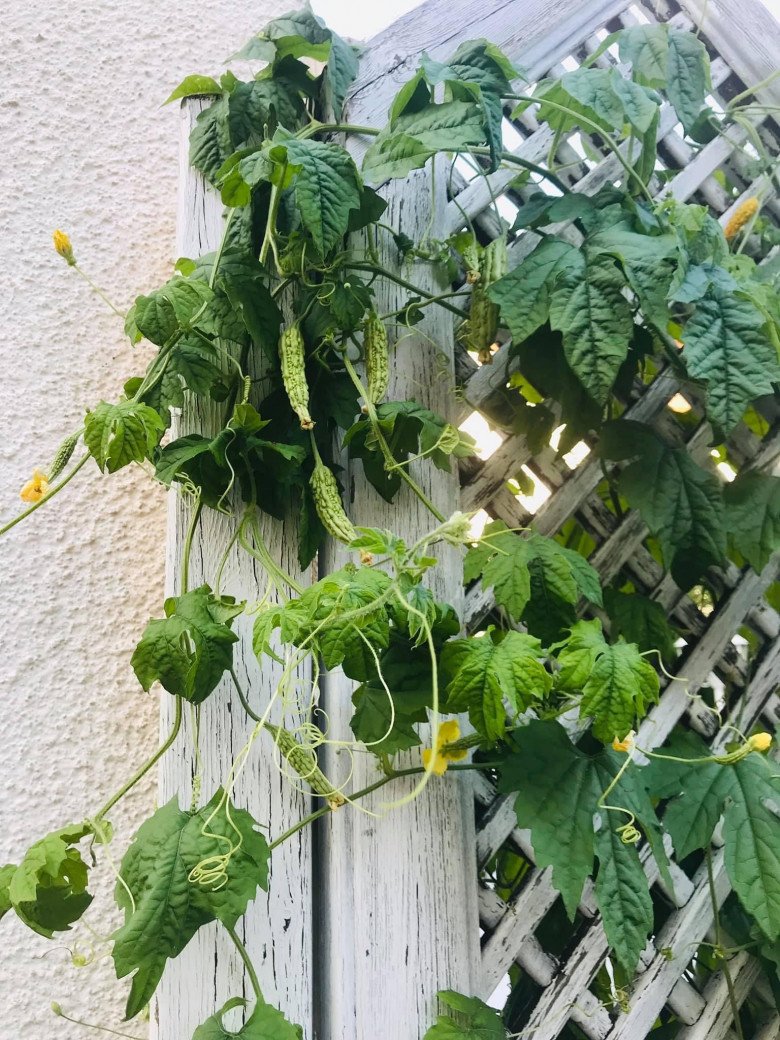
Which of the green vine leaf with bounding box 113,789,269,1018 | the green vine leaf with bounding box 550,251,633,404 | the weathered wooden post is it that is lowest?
the weathered wooden post

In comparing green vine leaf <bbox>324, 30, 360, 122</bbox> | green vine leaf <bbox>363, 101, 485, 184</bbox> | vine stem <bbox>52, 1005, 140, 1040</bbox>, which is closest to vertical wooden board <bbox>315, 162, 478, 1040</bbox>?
vine stem <bbox>52, 1005, 140, 1040</bbox>

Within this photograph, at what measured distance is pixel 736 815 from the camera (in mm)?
990

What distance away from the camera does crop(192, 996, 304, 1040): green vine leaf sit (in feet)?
2.79

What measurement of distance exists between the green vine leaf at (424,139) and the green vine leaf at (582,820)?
0.62 meters

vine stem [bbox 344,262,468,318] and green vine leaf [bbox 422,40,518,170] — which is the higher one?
green vine leaf [bbox 422,40,518,170]

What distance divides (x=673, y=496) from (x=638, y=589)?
6.2 inches

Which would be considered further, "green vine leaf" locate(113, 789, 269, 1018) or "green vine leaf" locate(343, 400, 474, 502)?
"green vine leaf" locate(343, 400, 474, 502)

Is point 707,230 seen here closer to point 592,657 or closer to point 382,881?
point 592,657

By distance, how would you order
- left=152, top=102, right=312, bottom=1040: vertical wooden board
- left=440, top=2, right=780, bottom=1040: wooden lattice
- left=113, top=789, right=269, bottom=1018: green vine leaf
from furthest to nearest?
left=440, top=2, right=780, bottom=1040: wooden lattice < left=152, top=102, right=312, bottom=1040: vertical wooden board < left=113, top=789, right=269, bottom=1018: green vine leaf

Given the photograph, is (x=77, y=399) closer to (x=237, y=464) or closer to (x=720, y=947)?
(x=237, y=464)

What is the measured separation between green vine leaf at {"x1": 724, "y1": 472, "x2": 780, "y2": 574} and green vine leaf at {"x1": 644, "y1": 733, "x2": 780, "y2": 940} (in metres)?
0.25

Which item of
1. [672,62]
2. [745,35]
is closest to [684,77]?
[672,62]

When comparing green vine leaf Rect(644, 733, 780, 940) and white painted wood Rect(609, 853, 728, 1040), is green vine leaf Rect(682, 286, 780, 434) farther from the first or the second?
white painted wood Rect(609, 853, 728, 1040)

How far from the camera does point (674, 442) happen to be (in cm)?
121
